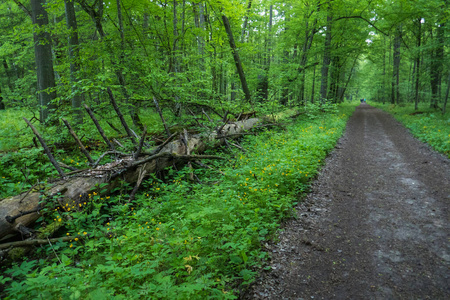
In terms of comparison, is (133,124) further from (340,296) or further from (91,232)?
(340,296)

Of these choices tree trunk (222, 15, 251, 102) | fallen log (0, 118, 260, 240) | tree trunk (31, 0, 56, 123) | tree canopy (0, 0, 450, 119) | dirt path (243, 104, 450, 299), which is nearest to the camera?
dirt path (243, 104, 450, 299)

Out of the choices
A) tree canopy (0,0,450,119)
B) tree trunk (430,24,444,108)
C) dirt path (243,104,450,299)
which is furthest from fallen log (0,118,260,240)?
tree trunk (430,24,444,108)

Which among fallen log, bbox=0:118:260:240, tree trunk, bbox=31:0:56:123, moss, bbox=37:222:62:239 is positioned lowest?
moss, bbox=37:222:62:239

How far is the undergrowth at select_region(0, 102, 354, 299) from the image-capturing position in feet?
8.80

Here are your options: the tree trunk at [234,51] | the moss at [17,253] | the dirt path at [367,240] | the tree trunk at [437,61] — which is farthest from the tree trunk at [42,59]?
the tree trunk at [437,61]

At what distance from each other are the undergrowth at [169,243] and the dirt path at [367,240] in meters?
0.42

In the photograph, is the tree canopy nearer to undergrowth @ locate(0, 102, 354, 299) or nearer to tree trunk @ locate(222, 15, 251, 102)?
tree trunk @ locate(222, 15, 251, 102)

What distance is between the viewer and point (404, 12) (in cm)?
1619

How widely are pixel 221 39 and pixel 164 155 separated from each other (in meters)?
10.3

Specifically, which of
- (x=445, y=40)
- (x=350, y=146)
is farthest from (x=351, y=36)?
(x=350, y=146)

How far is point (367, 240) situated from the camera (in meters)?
4.09

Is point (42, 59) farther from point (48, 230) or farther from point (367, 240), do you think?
point (367, 240)

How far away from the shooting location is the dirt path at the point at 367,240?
309 cm

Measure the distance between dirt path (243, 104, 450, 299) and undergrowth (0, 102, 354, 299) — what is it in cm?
42
